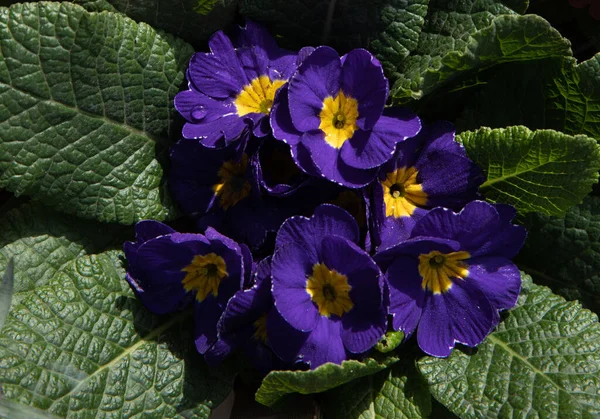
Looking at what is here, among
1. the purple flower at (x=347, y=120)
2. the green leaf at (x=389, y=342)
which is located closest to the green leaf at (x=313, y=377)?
the green leaf at (x=389, y=342)

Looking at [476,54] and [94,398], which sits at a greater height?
[476,54]

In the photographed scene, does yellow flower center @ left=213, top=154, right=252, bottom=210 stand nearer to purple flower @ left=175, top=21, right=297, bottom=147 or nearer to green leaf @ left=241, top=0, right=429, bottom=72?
purple flower @ left=175, top=21, right=297, bottom=147

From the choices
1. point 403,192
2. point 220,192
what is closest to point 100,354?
point 220,192

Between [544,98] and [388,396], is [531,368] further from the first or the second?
[544,98]

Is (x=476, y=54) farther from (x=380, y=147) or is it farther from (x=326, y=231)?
(x=326, y=231)

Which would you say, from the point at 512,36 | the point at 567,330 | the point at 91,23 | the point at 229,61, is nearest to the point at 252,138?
the point at 229,61
